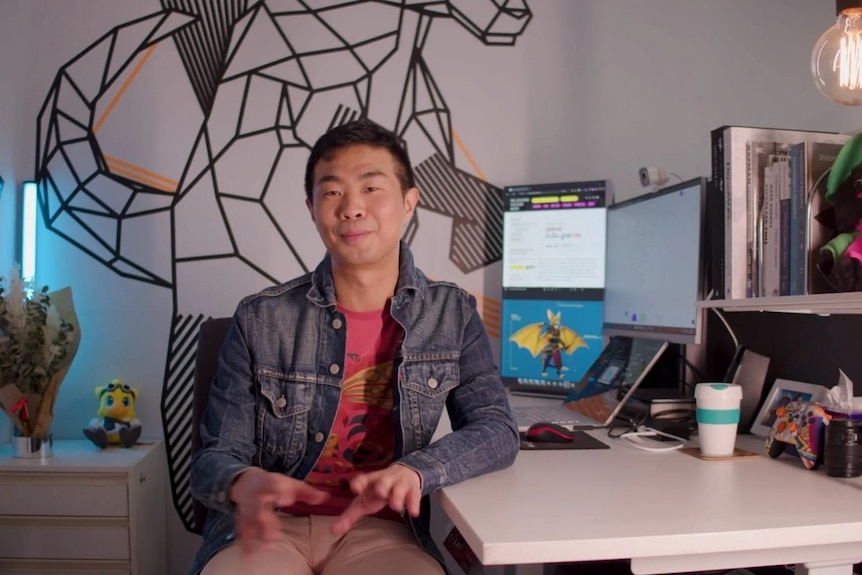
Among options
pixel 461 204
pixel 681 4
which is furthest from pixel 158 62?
pixel 681 4

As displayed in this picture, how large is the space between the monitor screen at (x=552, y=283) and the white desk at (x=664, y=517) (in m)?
1.12

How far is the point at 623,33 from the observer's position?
275cm

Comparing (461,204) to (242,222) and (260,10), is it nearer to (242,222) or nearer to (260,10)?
(242,222)

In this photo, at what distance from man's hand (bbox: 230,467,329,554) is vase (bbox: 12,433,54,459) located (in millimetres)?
1448

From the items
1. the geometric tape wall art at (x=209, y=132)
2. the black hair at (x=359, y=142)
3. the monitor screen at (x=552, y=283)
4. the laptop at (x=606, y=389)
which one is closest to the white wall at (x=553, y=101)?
the geometric tape wall art at (x=209, y=132)

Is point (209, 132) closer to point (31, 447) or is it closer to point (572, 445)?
point (31, 447)

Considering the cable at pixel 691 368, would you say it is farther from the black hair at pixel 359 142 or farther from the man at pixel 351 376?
the black hair at pixel 359 142

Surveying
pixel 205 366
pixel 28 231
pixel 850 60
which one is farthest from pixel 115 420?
pixel 850 60

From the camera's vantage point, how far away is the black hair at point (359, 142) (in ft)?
4.90

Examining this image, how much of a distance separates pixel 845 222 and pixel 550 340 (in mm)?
1211

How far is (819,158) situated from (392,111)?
5.12 ft

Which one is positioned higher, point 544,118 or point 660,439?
point 544,118

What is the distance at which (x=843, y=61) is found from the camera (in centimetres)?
138

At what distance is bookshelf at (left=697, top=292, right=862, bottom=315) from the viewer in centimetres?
124
